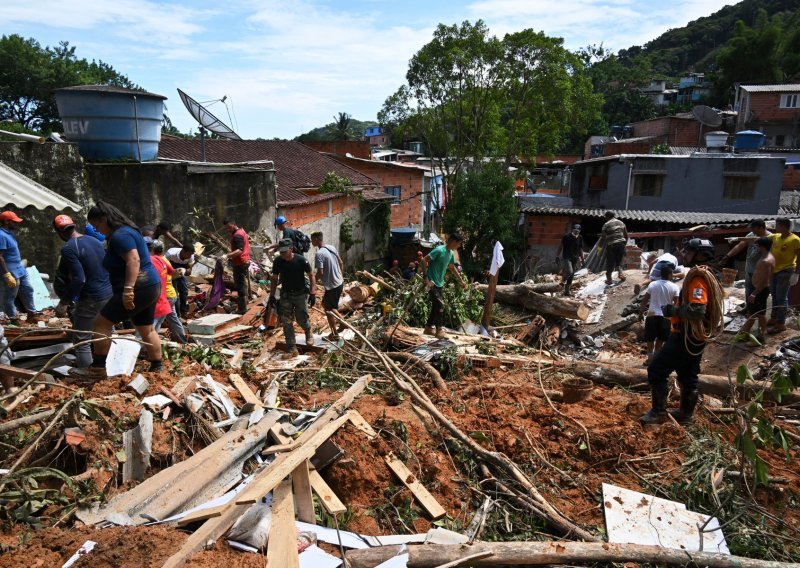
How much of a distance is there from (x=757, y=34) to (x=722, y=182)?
3045cm

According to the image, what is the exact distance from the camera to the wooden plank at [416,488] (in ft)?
13.2

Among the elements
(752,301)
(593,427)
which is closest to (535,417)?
(593,427)

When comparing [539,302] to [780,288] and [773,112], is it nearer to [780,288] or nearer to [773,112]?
[780,288]

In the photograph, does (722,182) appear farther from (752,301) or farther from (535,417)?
(535,417)

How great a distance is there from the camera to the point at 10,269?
709 cm

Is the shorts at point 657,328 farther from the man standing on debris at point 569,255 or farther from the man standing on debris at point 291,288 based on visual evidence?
the man standing on debris at point 569,255

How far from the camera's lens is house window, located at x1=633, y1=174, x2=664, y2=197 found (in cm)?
2181

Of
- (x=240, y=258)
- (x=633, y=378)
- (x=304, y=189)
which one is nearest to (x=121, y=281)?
(x=240, y=258)

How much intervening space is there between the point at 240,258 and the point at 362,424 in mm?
4962

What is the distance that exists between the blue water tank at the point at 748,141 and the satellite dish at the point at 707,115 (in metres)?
11.0

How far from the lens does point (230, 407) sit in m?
5.05

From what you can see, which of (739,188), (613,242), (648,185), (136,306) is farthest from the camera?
(648,185)

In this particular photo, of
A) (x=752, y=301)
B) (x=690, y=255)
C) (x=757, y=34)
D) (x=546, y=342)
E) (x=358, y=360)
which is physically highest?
(x=757, y=34)

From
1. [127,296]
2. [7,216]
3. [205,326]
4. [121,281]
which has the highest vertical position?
[7,216]
